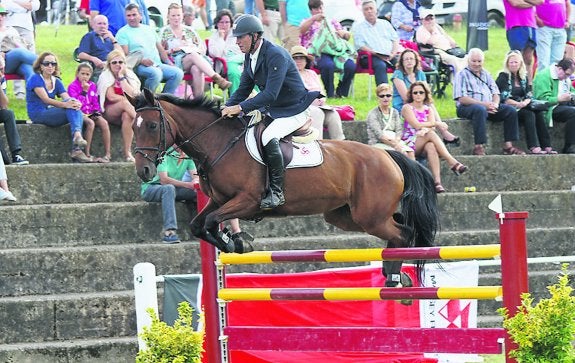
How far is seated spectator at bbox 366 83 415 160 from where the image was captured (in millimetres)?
13281

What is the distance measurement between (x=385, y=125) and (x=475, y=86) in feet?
6.10

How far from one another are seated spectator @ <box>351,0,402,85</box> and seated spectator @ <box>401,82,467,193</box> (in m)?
2.47

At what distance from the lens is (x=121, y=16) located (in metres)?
14.9

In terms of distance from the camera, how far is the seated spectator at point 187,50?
14.2 metres

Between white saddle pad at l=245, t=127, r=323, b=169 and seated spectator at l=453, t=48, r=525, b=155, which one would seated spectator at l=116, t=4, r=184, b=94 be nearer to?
seated spectator at l=453, t=48, r=525, b=155

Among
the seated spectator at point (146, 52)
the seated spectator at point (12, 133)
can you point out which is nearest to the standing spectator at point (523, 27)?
the seated spectator at point (146, 52)

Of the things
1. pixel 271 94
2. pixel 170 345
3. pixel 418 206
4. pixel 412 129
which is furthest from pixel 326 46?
pixel 170 345

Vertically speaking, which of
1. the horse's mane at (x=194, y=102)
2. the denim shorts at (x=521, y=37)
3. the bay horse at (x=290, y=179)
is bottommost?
the bay horse at (x=290, y=179)

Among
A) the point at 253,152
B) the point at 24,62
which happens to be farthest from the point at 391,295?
the point at 24,62

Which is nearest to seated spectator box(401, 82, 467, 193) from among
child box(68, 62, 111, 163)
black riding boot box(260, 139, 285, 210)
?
child box(68, 62, 111, 163)

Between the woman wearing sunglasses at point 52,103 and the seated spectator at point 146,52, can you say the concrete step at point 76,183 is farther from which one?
the seated spectator at point 146,52

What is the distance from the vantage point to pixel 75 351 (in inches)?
Answer: 421

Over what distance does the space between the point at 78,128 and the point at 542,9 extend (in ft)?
22.7

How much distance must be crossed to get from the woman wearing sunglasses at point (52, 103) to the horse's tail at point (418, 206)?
3.91 meters
